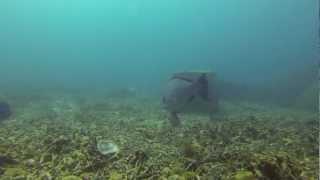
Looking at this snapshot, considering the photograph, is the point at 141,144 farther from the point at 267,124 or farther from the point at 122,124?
the point at 267,124

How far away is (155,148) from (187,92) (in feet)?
13.7

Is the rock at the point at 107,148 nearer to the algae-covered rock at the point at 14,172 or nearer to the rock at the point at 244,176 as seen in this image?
the algae-covered rock at the point at 14,172

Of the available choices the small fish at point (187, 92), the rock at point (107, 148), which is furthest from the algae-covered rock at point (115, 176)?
the small fish at point (187, 92)

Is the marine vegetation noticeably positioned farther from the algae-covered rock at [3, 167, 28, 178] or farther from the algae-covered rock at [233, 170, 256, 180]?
the algae-covered rock at [233, 170, 256, 180]

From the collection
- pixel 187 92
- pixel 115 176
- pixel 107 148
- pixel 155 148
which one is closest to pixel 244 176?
pixel 115 176

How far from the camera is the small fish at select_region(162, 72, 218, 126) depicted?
1020 cm

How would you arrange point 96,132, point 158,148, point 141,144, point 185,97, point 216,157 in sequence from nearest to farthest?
point 216,157 → point 158,148 → point 141,144 → point 96,132 → point 185,97

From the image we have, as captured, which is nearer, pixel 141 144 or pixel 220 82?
pixel 141 144

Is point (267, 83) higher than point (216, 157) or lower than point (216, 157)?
higher

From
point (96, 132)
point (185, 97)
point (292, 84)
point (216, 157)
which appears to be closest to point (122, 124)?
point (96, 132)

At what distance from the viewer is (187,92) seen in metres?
10.2

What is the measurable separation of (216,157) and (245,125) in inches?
128

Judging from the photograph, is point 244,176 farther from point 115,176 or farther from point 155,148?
point 155,148

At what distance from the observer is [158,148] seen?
20.1 feet
